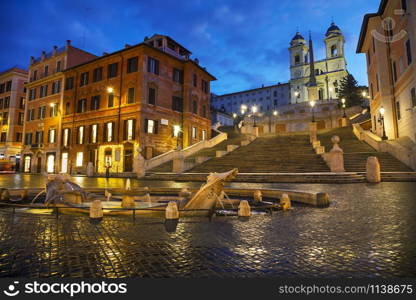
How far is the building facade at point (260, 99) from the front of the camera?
301 ft

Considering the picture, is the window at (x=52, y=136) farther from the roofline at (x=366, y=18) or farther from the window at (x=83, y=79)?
the roofline at (x=366, y=18)

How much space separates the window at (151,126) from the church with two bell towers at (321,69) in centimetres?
5709

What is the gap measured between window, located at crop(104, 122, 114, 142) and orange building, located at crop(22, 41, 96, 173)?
9239 mm

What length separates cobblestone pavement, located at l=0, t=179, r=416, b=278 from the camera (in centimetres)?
292

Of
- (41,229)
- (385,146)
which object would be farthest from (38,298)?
(385,146)

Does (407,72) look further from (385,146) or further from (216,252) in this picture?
(216,252)

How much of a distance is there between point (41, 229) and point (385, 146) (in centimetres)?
2254

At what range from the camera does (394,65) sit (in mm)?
24109

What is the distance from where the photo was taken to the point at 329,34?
8319cm

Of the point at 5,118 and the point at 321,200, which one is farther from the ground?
the point at 5,118

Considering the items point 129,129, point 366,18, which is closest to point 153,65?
point 129,129

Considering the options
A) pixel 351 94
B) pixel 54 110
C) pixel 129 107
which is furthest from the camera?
pixel 351 94

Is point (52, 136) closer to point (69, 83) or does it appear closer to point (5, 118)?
point (69, 83)

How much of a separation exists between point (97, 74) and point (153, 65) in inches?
331
